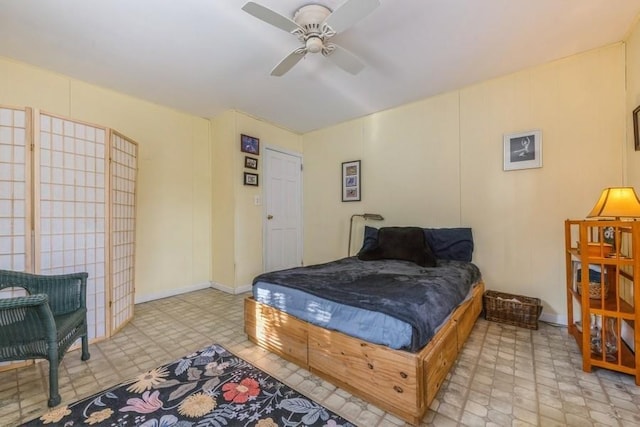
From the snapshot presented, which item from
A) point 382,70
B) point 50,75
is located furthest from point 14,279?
point 382,70

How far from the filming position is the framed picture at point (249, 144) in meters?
3.76

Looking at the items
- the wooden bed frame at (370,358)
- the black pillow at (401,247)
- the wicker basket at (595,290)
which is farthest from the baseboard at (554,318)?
the black pillow at (401,247)

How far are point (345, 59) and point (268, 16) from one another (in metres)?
0.72

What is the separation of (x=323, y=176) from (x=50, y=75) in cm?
336

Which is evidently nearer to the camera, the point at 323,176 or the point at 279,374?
the point at 279,374

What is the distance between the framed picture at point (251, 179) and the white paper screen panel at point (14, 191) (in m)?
2.15

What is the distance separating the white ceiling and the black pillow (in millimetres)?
1674

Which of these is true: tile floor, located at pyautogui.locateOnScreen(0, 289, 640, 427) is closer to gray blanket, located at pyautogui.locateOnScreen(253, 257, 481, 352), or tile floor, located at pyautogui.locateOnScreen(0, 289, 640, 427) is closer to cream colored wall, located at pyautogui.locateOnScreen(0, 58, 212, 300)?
gray blanket, located at pyautogui.locateOnScreen(253, 257, 481, 352)

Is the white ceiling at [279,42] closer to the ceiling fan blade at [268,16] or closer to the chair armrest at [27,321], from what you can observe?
the ceiling fan blade at [268,16]

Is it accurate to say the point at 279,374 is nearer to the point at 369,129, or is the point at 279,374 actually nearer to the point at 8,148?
the point at 8,148

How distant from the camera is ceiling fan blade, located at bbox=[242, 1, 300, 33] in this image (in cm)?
155

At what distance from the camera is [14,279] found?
1803 millimetres

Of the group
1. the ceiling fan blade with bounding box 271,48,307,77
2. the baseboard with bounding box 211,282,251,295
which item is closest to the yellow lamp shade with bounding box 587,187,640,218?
the ceiling fan blade with bounding box 271,48,307,77

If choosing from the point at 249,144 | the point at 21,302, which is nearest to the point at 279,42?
the point at 249,144
